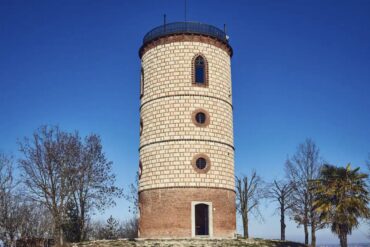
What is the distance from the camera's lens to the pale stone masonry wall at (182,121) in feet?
78.3

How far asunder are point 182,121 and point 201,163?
2.63 m

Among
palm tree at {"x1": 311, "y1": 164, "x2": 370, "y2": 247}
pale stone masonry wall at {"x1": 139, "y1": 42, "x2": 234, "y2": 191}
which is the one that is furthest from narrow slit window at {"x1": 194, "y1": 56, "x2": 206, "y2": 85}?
palm tree at {"x1": 311, "y1": 164, "x2": 370, "y2": 247}

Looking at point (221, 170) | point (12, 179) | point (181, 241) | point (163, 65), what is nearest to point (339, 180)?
point (221, 170)

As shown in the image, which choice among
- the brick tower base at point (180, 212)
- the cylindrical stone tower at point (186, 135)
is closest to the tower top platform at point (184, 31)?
the cylindrical stone tower at point (186, 135)

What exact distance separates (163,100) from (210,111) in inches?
112

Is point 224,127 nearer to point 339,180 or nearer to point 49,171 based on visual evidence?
point 339,180

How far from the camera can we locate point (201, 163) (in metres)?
24.0

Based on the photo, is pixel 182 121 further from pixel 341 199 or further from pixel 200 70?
pixel 341 199

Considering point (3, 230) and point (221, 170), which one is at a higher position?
point (221, 170)

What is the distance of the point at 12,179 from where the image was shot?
32.6 m

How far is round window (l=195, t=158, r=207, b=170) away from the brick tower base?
4.18ft

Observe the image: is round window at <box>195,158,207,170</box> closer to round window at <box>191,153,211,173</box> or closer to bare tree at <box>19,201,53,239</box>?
round window at <box>191,153,211,173</box>

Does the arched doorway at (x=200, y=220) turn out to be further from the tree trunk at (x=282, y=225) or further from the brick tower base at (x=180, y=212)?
the tree trunk at (x=282, y=225)

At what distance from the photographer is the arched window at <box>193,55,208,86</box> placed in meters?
25.1
